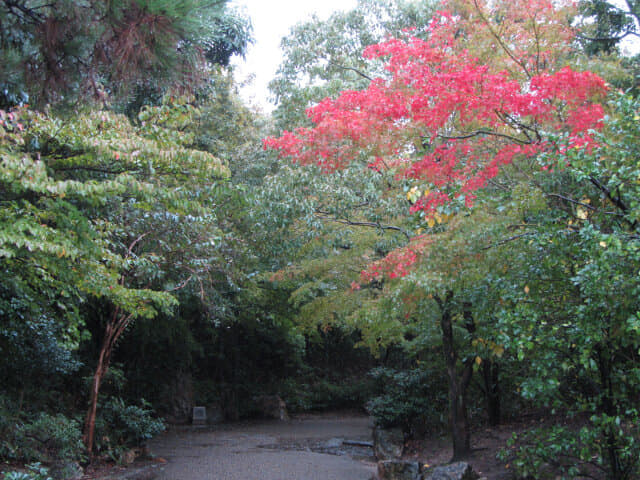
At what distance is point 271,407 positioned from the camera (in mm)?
18953

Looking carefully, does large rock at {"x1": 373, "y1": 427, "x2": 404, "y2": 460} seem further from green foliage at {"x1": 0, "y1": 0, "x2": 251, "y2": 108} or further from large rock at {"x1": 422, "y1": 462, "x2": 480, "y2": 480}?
green foliage at {"x1": 0, "y1": 0, "x2": 251, "y2": 108}

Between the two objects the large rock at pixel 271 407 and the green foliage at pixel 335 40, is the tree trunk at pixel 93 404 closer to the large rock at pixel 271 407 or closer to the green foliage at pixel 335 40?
the green foliage at pixel 335 40

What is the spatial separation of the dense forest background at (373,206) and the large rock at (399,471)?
1.05m

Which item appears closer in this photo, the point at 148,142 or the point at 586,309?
the point at 586,309

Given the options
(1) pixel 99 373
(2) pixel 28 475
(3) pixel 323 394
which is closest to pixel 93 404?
(1) pixel 99 373

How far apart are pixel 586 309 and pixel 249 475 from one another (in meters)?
6.86

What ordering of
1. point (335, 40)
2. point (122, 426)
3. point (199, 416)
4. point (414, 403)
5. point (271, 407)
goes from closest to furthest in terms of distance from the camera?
point (122, 426) < point (414, 403) < point (335, 40) < point (199, 416) < point (271, 407)

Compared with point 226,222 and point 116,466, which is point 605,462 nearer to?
point 116,466

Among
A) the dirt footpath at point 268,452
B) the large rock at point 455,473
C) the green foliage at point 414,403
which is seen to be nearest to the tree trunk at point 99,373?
the dirt footpath at point 268,452

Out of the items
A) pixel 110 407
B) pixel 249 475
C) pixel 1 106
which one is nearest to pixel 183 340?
pixel 110 407

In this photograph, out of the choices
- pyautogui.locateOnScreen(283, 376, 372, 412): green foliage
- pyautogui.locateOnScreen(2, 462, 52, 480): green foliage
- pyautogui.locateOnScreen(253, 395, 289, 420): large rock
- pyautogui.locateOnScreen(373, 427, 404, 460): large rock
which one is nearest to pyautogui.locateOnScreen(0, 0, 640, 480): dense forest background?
pyautogui.locateOnScreen(373, 427, 404, 460): large rock

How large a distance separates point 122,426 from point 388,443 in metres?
5.46

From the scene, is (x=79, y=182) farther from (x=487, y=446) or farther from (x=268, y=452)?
(x=268, y=452)

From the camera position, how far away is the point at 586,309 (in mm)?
4094
